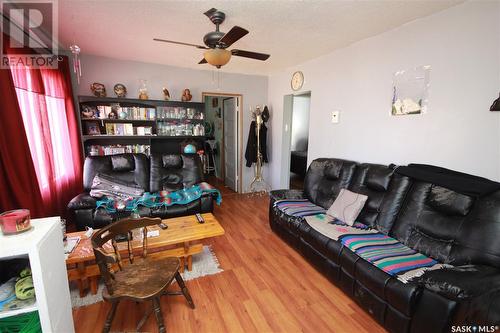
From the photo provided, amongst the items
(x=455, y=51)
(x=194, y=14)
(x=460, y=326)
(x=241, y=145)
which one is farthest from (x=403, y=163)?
(x=241, y=145)

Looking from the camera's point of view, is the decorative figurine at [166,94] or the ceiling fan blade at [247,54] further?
the decorative figurine at [166,94]

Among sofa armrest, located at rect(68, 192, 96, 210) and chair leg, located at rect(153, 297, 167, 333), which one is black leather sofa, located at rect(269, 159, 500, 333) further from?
sofa armrest, located at rect(68, 192, 96, 210)

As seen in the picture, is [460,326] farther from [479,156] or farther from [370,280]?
[479,156]

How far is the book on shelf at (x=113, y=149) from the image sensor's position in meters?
3.62

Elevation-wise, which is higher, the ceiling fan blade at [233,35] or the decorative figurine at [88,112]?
the ceiling fan blade at [233,35]

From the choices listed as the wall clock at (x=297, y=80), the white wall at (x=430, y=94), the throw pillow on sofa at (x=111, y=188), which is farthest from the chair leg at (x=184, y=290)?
the wall clock at (x=297, y=80)

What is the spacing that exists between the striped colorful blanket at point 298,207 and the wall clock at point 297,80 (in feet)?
6.66

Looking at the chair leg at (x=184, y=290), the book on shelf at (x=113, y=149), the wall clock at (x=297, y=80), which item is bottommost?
the chair leg at (x=184, y=290)

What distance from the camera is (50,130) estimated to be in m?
2.71

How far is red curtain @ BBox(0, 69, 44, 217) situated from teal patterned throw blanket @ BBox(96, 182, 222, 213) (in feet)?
Result: 2.24

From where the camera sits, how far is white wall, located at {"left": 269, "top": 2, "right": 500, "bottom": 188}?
1.79m

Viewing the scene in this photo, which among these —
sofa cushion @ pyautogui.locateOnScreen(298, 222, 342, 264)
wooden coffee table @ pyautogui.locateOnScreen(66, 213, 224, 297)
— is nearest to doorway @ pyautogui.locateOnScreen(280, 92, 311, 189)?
sofa cushion @ pyautogui.locateOnScreen(298, 222, 342, 264)

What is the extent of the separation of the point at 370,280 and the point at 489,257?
0.78 metres

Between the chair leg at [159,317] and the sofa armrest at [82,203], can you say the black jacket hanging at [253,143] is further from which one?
the chair leg at [159,317]
